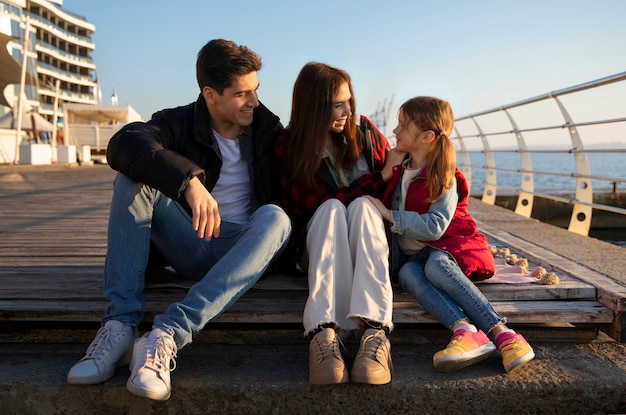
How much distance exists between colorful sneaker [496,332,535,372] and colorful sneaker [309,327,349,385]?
445 mm

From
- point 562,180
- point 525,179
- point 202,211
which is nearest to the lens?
point 202,211

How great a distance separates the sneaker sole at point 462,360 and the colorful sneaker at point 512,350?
33 mm

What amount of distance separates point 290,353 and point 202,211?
50 cm

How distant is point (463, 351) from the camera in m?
1.53

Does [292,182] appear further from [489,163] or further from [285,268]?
[489,163]

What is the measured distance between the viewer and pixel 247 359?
1.65 m

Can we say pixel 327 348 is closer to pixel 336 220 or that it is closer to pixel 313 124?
pixel 336 220

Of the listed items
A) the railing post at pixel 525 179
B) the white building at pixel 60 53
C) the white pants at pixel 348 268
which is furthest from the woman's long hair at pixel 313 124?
the white building at pixel 60 53

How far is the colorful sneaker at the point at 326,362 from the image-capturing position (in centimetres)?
145

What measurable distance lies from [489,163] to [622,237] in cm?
280

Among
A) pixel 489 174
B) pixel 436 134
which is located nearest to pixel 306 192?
pixel 436 134

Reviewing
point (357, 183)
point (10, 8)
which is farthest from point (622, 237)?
point (10, 8)

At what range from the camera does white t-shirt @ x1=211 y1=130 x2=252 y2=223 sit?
208cm

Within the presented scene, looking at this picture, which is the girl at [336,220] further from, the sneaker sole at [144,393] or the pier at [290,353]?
the sneaker sole at [144,393]
